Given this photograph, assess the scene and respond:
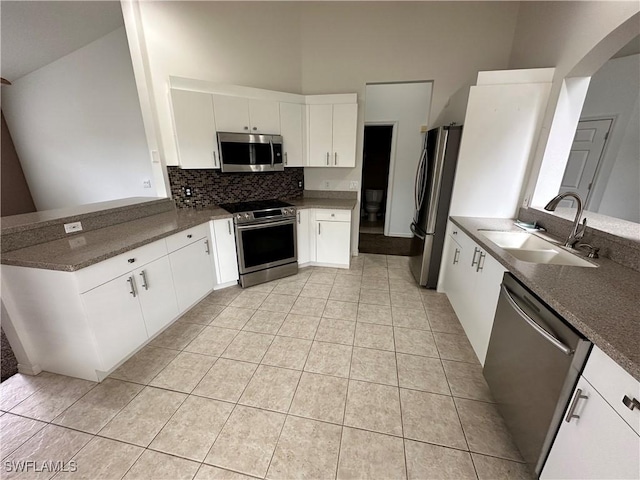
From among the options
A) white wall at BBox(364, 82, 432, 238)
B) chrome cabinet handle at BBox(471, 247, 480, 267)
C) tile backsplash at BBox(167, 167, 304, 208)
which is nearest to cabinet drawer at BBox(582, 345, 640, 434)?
chrome cabinet handle at BBox(471, 247, 480, 267)

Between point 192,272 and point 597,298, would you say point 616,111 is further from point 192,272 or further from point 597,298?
point 192,272

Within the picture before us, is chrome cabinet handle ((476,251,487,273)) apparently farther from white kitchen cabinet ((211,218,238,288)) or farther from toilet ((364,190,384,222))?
toilet ((364,190,384,222))

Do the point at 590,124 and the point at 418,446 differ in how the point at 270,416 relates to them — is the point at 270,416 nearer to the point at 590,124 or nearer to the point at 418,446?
the point at 418,446

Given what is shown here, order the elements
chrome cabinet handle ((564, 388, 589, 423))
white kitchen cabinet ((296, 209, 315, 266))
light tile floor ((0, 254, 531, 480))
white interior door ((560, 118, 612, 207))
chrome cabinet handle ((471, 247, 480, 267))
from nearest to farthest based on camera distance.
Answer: chrome cabinet handle ((564, 388, 589, 423))
light tile floor ((0, 254, 531, 480))
chrome cabinet handle ((471, 247, 480, 267))
white kitchen cabinet ((296, 209, 315, 266))
white interior door ((560, 118, 612, 207))

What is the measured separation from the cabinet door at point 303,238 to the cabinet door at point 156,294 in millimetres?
1518

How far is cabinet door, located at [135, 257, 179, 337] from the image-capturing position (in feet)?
6.31

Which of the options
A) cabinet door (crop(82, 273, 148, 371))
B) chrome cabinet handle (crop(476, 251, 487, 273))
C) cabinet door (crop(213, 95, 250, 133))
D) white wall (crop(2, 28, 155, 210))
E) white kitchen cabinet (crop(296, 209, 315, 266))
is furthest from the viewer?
white wall (crop(2, 28, 155, 210))

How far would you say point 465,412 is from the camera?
1.51m

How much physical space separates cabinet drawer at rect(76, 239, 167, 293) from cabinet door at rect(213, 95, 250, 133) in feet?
4.82

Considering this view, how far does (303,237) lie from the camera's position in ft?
10.8

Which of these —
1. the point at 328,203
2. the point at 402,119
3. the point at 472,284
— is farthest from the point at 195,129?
the point at 402,119

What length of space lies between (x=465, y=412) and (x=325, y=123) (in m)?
3.19

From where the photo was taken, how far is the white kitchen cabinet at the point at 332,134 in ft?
10.5

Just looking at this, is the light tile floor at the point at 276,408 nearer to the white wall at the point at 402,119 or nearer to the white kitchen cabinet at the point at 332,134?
the white kitchen cabinet at the point at 332,134
